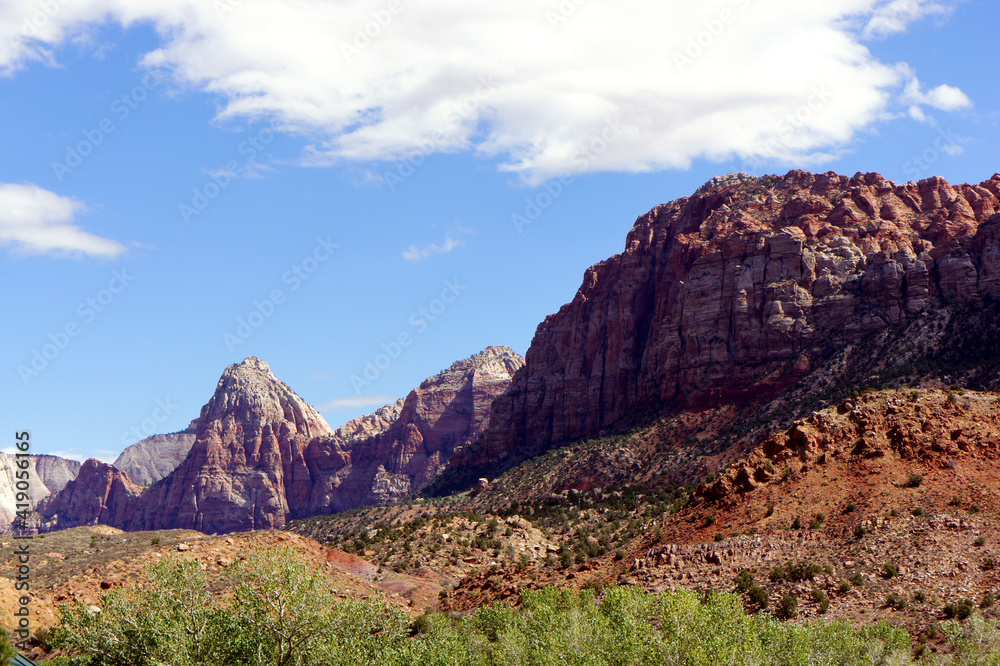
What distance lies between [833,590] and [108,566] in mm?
40822

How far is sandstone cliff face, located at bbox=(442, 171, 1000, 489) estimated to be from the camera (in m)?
116

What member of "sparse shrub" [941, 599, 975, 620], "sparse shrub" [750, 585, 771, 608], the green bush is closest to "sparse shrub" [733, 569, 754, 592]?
"sparse shrub" [750, 585, 771, 608]

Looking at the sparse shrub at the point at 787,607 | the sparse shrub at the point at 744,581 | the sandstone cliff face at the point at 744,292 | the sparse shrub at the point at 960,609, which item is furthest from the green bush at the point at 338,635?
the sandstone cliff face at the point at 744,292

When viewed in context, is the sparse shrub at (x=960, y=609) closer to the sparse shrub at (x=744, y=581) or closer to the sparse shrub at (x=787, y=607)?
the sparse shrub at (x=787, y=607)

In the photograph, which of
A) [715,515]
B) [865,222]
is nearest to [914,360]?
[865,222]

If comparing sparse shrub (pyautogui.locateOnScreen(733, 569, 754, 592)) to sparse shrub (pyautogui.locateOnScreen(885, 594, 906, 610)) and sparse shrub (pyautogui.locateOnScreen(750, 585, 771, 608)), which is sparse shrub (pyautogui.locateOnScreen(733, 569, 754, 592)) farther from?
sparse shrub (pyautogui.locateOnScreen(885, 594, 906, 610))

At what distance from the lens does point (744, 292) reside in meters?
129

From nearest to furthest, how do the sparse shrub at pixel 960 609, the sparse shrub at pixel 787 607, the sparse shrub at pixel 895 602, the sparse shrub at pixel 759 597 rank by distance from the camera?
1. the sparse shrub at pixel 960 609
2. the sparse shrub at pixel 895 602
3. the sparse shrub at pixel 787 607
4. the sparse shrub at pixel 759 597

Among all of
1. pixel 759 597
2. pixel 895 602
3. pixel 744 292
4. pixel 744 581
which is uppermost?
pixel 744 292

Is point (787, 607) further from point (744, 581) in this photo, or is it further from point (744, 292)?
point (744, 292)

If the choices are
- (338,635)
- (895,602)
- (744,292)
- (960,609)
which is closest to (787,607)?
(895,602)

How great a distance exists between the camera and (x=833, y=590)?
157 ft

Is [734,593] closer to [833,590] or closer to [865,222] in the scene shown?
[833,590]

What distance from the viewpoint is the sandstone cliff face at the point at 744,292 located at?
116m
